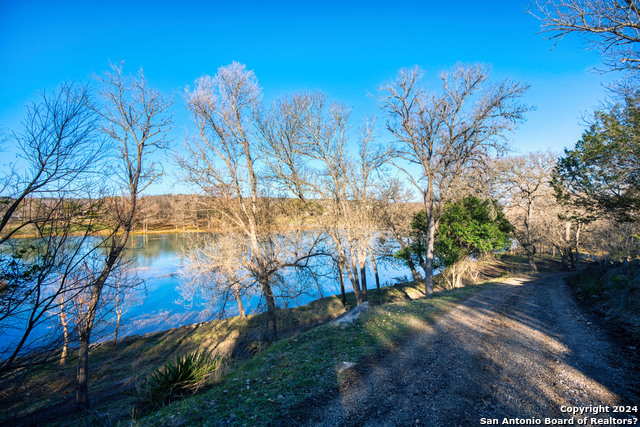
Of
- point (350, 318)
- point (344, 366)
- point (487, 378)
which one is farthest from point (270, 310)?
point (487, 378)

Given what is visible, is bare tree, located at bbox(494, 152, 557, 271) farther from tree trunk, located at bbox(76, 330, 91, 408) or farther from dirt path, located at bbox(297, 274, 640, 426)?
tree trunk, located at bbox(76, 330, 91, 408)

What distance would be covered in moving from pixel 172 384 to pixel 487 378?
542 cm

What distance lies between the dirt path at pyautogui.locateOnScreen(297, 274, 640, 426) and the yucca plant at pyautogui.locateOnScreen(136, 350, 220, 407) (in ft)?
8.89

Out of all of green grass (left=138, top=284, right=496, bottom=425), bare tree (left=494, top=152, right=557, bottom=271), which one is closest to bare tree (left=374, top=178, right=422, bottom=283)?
bare tree (left=494, top=152, right=557, bottom=271)

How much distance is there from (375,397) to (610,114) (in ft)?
39.6

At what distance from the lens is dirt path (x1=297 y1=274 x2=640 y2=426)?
3.39m

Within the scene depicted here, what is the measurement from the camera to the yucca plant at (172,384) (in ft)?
15.5

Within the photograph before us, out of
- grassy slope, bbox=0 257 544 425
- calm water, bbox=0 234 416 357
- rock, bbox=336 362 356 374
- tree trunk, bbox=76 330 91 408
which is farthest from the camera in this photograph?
calm water, bbox=0 234 416 357

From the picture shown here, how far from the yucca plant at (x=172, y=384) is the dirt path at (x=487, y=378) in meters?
2.71

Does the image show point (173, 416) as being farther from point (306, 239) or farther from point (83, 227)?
point (306, 239)

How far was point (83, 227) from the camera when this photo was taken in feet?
17.8

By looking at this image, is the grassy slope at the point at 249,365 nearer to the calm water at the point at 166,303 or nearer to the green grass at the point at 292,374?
the green grass at the point at 292,374

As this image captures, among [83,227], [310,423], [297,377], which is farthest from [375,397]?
[83,227]

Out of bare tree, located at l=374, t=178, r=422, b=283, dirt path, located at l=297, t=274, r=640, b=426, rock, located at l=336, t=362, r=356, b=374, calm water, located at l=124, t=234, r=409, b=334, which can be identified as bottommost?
calm water, located at l=124, t=234, r=409, b=334
